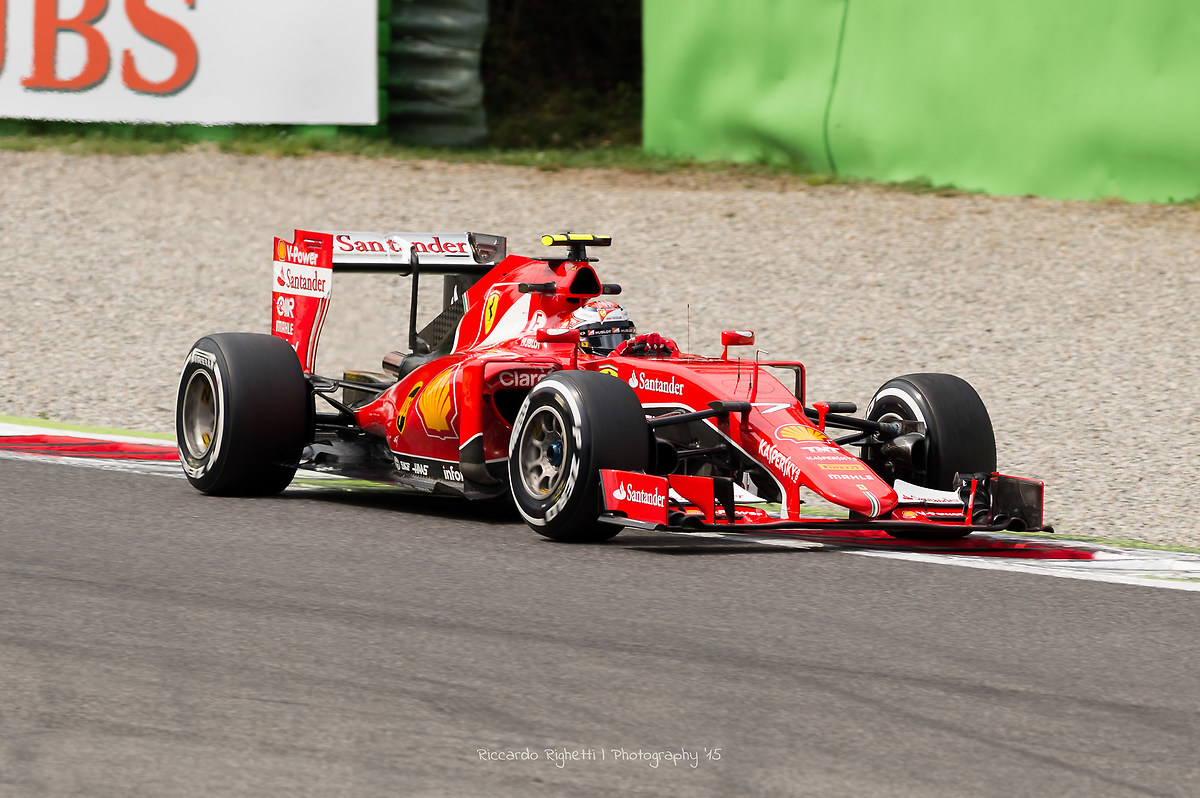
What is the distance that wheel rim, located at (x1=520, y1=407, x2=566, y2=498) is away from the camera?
7301mm

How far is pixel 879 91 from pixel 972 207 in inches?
60.2

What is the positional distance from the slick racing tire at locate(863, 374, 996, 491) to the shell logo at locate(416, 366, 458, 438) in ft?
6.29

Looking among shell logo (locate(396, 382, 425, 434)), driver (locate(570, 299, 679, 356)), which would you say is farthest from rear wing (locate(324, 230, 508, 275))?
driver (locate(570, 299, 679, 356))

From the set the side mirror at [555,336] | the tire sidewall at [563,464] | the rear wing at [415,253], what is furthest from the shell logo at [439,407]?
the rear wing at [415,253]

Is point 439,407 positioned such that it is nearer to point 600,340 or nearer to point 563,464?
point 600,340

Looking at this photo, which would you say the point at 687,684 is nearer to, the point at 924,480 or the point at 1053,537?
the point at 924,480

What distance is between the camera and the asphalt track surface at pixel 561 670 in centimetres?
424

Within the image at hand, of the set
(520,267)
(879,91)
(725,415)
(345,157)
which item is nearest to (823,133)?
(879,91)

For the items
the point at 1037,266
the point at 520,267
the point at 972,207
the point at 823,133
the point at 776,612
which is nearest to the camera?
the point at 776,612

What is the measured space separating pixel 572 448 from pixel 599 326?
1267 mm

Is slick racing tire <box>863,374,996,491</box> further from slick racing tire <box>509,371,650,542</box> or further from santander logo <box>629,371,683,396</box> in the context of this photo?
slick racing tire <box>509,371,650,542</box>

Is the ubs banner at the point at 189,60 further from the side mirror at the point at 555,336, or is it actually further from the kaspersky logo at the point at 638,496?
the kaspersky logo at the point at 638,496

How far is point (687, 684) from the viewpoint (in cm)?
500

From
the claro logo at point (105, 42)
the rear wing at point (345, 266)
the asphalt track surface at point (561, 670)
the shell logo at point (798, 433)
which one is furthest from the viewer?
the claro logo at point (105, 42)
